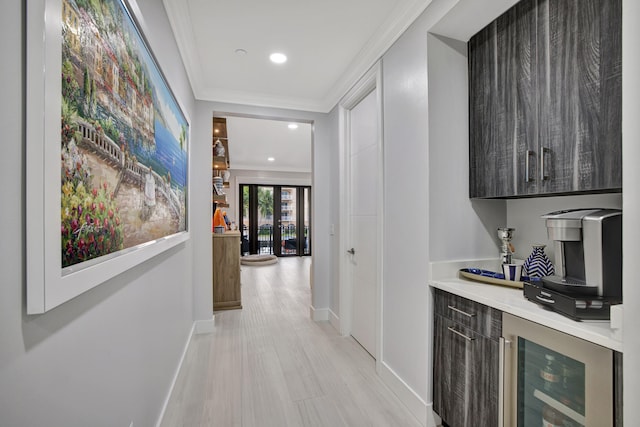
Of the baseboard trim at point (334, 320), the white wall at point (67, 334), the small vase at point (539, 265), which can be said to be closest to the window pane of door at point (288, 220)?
the baseboard trim at point (334, 320)

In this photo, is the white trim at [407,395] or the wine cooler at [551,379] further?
the white trim at [407,395]

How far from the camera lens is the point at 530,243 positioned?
1758 mm

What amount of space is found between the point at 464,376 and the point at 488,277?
511mm

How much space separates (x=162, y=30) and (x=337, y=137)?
1816 mm

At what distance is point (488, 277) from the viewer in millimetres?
1612

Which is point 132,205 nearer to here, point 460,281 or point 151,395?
point 151,395

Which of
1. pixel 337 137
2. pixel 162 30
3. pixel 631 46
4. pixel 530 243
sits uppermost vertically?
pixel 162 30

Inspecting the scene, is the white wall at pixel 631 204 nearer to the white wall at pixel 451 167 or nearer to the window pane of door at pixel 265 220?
the white wall at pixel 451 167

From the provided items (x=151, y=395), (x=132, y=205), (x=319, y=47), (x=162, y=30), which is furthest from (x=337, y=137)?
(x=151, y=395)

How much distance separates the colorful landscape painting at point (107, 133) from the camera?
2.37 feet

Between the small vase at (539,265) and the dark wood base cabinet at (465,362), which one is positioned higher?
the small vase at (539,265)

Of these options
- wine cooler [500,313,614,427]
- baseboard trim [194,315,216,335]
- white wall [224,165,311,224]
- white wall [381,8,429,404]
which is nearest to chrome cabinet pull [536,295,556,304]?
wine cooler [500,313,614,427]

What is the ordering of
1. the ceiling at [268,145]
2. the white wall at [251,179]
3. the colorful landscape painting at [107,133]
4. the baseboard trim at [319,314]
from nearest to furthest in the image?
1. the colorful landscape painting at [107,133]
2. the baseboard trim at [319,314]
3. the ceiling at [268,145]
4. the white wall at [251,179]

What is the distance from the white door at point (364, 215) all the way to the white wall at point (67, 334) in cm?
160
